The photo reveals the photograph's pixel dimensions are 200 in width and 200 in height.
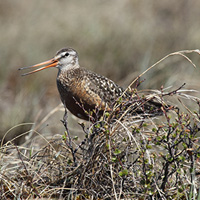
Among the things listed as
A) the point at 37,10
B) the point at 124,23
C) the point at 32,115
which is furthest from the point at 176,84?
the point at 37,10

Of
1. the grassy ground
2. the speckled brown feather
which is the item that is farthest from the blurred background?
the speckled brown feather

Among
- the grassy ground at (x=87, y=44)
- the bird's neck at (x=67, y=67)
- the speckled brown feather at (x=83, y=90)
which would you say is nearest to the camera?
the speckled brown feather at (x=83, y=90)

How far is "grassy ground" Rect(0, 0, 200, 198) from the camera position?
21.6 feet

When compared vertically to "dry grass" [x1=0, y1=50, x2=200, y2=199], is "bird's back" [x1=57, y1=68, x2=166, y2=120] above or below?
above

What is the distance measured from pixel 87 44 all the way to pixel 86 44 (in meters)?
0.02

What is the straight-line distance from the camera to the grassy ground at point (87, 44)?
6.58 m

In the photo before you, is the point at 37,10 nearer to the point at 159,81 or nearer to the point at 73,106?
the point at 159,81

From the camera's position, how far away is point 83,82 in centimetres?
432

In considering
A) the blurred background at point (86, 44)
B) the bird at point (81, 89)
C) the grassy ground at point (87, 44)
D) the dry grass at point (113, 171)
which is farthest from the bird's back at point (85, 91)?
the blurred background at point (86, 44)

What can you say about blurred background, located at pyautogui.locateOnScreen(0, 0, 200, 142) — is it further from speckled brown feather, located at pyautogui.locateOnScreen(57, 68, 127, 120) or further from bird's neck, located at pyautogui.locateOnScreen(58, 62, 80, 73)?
speckled brown feather, located at pyautogui.locateOnScreen(57, 68, 127, 120)

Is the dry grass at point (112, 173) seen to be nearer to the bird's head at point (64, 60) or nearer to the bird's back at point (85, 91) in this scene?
the bird's back at point (85, 91)

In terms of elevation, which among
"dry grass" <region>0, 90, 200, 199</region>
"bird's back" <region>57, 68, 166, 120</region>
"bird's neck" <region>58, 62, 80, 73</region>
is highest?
"bird's neck" <region>58, 62, 80, 73</region>

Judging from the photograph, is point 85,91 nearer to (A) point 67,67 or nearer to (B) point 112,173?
(A) point 67,67

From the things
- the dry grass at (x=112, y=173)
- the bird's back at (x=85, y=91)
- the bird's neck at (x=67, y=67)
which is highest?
the bird's neck at (x=67, y=67)
